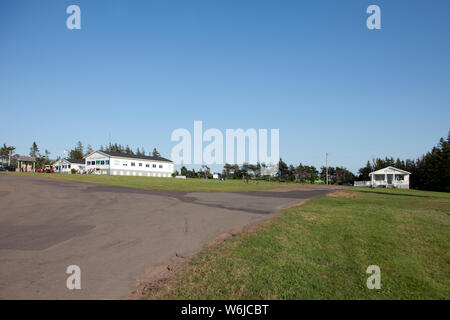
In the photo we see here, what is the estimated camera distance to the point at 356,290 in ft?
14.1

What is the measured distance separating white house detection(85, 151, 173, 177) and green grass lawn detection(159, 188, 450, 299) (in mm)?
52135

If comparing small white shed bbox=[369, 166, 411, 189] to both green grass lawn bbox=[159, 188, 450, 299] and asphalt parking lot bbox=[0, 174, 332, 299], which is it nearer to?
green grass lawn bbox=[159, 188, 450, 299]

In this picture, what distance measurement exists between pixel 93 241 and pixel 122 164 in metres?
52.9

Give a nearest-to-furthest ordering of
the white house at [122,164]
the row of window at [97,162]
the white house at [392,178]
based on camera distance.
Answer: the white house at [122,164] < the row of window at [97,162] < the white house at [392,178]

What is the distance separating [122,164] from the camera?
55.9 metres

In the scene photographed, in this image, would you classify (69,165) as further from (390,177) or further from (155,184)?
(390,177)

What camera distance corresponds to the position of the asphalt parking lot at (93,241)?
4215mm

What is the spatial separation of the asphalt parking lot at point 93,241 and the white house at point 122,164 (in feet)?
146

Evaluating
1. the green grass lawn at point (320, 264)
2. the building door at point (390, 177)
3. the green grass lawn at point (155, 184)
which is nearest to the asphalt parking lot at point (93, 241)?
the green grass lawn at point (320, 264)

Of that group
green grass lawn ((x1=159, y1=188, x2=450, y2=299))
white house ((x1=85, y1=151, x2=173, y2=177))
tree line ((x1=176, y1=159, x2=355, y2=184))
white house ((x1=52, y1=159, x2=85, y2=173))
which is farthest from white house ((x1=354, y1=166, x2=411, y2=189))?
white house ((x1=52, y1=159, x2=85, y2=173))

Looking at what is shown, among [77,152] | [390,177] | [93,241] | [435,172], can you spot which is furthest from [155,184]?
[77,152]

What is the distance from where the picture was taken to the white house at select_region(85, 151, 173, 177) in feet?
178

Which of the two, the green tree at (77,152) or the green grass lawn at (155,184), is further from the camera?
the green tree at (77,152)

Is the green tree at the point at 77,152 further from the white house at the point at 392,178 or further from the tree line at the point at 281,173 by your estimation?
the white house at the point at 392,178
